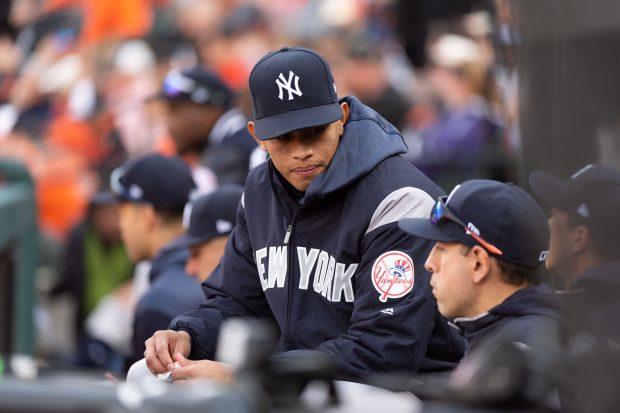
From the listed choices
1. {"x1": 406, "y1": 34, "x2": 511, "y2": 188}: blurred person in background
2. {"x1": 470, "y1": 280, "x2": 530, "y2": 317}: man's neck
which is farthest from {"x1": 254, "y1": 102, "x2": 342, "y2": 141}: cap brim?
{"x1": 406, "y1": 34, "x2": 511, "y2": 188}: blurred person in background

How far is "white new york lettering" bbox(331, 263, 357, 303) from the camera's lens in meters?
3.63

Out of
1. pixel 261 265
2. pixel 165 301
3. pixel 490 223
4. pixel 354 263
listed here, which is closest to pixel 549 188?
pixel 490 223

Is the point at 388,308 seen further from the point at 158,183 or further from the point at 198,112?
the point at 198,112

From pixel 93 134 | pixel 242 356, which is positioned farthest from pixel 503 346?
pixel 93 134

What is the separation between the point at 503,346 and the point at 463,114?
7346 millimetres

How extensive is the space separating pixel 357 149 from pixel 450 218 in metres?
0.38

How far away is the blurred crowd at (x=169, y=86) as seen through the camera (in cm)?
880

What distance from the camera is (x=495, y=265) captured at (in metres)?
3.54

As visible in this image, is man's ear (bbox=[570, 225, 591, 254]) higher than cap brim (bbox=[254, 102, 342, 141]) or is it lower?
lower

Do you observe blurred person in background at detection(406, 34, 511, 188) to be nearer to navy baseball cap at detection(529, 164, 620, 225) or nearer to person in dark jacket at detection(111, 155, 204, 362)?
person in dark jacket at detection(111, 155, 204, 362)

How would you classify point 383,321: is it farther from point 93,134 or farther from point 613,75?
point 93,134

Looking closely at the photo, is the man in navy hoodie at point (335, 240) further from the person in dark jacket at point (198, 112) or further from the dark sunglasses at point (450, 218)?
the person in dark jacket at point (198, 112)

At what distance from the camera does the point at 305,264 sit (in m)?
3.71

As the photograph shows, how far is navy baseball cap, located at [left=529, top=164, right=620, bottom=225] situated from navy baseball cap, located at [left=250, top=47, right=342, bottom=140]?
1.13 metres
